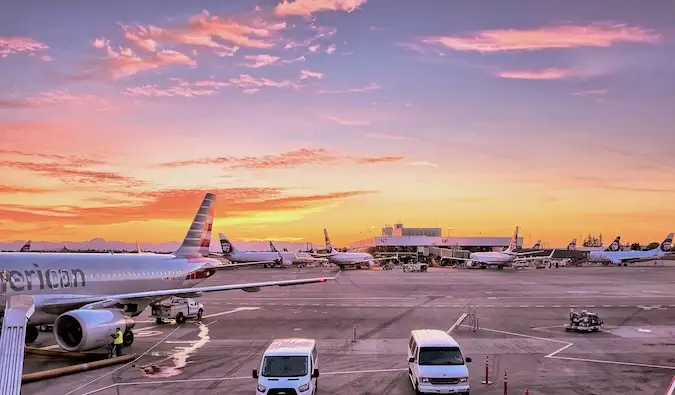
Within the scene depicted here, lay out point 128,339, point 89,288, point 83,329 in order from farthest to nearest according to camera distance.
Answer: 1. point 89,288
2. point 128,339
3. point 83,329

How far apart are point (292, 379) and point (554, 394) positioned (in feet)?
33.3

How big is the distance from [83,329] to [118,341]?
7.25 feet

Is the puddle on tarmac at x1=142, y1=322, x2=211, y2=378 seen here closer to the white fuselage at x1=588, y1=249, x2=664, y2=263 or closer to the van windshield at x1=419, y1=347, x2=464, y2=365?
the van windshield at x1=419, y1=347, x2=464, y2=365

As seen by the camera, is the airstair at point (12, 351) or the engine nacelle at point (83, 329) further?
the engine nacelle at point (83, 329)

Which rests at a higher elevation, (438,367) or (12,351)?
(12,351)

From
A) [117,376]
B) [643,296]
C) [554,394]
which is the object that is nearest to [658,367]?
[554,394]

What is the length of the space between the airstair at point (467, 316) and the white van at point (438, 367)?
15.6 m

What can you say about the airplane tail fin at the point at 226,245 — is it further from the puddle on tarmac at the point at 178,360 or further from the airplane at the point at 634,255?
the puddle on tarmac at the point at 178,360

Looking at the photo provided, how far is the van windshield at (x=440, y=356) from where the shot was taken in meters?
21.7

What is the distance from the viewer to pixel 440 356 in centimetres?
2189

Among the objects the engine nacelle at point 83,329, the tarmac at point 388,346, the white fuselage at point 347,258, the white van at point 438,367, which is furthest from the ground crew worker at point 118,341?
the white fuselage at point 347,258

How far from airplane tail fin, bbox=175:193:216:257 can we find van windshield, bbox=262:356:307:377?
26.1m

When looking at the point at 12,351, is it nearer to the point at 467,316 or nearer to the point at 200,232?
the point at 200,232

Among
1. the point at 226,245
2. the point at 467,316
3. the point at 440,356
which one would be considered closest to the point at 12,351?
the point at 440,356
